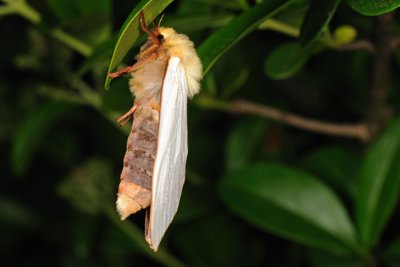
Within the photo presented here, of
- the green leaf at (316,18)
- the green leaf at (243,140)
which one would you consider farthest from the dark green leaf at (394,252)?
the green leaf at (316,18)

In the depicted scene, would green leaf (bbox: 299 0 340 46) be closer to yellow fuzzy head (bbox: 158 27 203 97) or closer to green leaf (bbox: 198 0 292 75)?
green leaf (bbox: 198 0 292 75)

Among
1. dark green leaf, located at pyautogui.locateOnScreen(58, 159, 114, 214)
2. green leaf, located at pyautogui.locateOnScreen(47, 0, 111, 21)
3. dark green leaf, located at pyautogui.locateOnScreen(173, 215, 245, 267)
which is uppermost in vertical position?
green leaf, located at pyautogui.locateOnScreen(47, 0, 111, 21)

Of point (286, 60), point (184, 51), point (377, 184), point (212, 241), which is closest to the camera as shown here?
point (184, 51)

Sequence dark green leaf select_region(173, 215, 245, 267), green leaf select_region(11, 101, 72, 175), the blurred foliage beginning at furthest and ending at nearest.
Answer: dark green leaf select_region(173, 215, 245, 267)
green leaf select_region(11, 101, 72, 175)
the blurred foliage

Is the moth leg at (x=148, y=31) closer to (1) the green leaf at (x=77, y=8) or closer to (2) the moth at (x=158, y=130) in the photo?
(2) the moth at (x=158, y=130)

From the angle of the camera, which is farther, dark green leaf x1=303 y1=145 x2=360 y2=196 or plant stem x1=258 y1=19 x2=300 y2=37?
dark green leaf x1=303 y1=145 x2=360 y2=196

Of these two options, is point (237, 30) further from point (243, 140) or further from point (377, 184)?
point (243, 140)

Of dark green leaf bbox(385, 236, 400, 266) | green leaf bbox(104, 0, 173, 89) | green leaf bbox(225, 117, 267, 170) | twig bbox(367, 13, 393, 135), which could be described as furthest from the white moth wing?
green leaf bbox(225, 117, 267, 170)

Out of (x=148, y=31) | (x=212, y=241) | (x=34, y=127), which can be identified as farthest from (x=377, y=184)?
(x=34, y=127)
